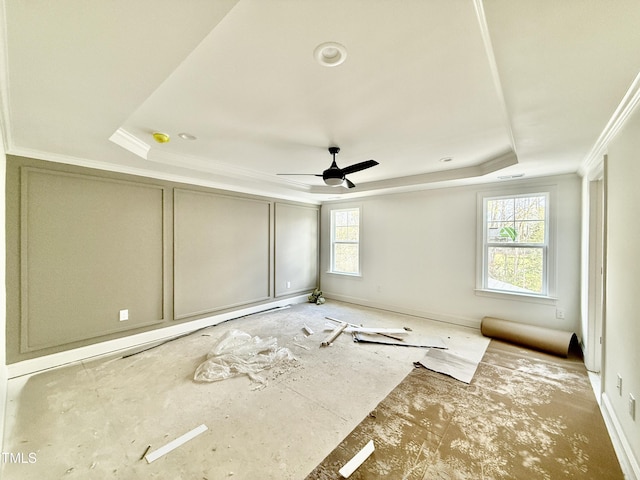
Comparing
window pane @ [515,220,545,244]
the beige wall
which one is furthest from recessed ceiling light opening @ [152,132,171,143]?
window pane @ [515,220,545,244]

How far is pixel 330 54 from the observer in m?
1.44

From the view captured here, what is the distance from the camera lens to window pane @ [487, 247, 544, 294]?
12.1 feet

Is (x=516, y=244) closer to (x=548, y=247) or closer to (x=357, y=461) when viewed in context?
(x=548, y=247)

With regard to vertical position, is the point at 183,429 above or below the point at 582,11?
below

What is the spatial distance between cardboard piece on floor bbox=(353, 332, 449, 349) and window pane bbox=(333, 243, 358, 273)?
2065mm

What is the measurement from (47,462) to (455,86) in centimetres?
360

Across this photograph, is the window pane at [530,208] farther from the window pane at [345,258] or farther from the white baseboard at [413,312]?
the window pane at [345,258]

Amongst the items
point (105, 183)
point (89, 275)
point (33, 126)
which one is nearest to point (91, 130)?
point (33, 126)

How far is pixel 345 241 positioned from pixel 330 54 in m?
4.54

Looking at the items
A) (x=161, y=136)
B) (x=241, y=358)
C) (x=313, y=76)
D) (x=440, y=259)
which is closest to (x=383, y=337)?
(x=440, y=259)

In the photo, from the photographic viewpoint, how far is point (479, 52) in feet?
4.64

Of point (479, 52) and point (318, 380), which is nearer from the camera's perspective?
point (479, 52)

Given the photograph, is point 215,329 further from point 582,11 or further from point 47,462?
point 582,11

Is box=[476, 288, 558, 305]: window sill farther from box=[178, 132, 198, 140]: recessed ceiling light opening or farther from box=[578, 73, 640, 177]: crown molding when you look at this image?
box=[178, 132, 198, 140]: recessed ceiling light opening
